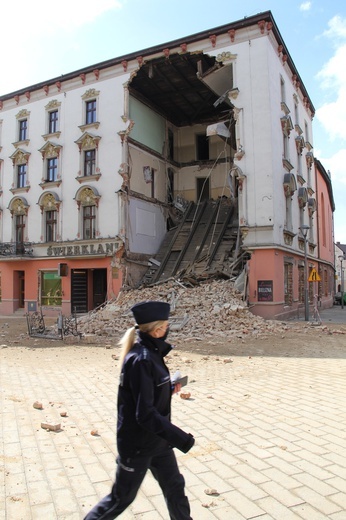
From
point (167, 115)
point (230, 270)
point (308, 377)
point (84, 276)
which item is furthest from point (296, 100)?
point (308, 377)

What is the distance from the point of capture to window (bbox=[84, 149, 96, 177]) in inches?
947

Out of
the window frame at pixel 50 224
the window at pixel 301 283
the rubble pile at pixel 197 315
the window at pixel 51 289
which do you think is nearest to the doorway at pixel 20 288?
the window at pixel 51 289

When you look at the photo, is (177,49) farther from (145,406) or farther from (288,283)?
(145,406)

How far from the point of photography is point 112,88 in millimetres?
23656

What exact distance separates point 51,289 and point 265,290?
13.1m

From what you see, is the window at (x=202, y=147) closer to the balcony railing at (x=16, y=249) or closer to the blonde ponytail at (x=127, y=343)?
the balcony railing at (x=16, y=249)

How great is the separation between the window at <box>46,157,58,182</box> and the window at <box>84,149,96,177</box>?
2.32 metres

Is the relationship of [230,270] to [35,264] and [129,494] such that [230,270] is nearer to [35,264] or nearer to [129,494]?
[35,264]

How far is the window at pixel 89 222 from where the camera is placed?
2368 centimetres

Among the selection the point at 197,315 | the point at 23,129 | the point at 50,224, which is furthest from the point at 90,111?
the point at 197,315

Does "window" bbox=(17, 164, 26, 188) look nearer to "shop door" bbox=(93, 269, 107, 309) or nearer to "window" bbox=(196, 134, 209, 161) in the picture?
"shop door" bbox=(93, 269, 107, 309)

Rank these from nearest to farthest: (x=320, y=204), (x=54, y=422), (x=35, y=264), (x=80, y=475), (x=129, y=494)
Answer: (x=129, y=494), (x=80, y=475), (x=54, y=422), (x=35, y=264), (x=320, y=204)

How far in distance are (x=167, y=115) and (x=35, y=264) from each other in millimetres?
13452

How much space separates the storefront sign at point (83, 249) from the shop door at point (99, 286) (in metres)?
1.79
